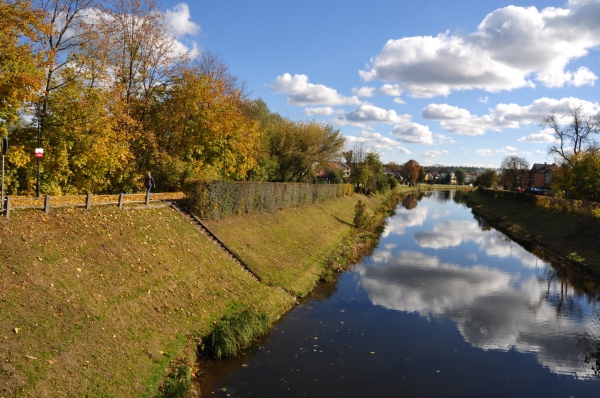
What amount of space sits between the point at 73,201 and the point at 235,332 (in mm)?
8539

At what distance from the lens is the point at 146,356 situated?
489 inches

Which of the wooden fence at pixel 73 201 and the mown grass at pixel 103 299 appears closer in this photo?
the mown grass at pixel 103 299

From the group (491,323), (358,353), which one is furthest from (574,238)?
(358,353)

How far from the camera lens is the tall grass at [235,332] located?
47.2 ft

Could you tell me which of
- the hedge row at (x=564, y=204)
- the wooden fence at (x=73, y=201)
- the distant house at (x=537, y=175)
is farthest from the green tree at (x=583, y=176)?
the distant house at (x=537, y=175)

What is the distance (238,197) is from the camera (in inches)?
1111

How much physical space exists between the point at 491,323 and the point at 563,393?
19.1ft

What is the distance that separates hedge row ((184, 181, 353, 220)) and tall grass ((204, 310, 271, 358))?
914 cm

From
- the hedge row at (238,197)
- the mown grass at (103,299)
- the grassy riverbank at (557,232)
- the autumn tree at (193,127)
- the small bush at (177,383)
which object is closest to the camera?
the mown grass at (103,299)

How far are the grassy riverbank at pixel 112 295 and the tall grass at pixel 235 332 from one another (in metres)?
0.52

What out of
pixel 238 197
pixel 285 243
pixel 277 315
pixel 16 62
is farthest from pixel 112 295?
pixel 285 243

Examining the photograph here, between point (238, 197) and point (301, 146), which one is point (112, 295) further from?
point (301, 146)

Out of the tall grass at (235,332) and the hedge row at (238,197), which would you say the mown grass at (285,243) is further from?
the tall grass at (235,332)

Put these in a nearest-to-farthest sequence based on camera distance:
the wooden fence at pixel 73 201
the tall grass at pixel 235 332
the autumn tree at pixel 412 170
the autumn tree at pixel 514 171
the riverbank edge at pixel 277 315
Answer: the riverbank edge at pixel 277 315 < the tall grass at pixel 235 332 < the wooden fence at pixel 73 201 < the autumn tree at pixel 514 171 < the autumn tree at pixel 412 170
